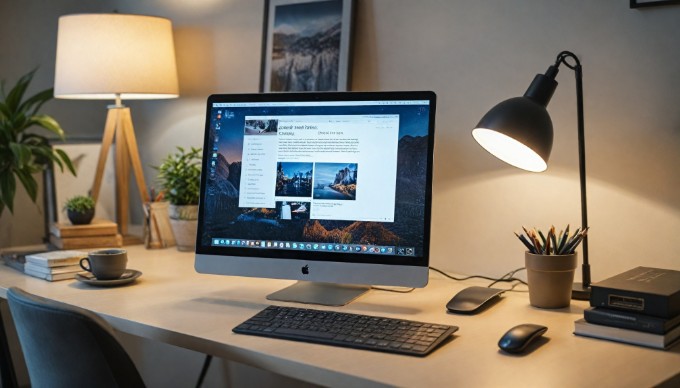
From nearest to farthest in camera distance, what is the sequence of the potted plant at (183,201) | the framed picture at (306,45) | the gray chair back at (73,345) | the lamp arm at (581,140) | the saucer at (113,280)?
1. the gray chair back at (73,345)
2. the lamp arm at (581,140)
3. the saucer at (113,280)
4. the framed picture at (306,45)
5. the potted plant at (183,201)

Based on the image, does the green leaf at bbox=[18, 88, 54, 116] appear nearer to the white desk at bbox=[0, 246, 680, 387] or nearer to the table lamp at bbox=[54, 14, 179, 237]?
the table lamp at bbox=[54, 14, 179, 237]

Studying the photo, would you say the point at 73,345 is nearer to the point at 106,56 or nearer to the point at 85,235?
the point at 85,235

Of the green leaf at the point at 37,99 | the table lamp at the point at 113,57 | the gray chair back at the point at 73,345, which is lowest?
the gray chair back at the point at 73,345

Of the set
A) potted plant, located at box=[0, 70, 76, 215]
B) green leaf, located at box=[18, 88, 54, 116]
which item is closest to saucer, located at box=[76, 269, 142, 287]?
potted plant, located at box=[0, 70, 76, 215]

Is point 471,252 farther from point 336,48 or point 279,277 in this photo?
point 336,48

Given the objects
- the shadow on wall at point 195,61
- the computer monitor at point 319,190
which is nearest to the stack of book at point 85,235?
the shadow on wall at point 195,61

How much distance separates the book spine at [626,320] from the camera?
1.36 m

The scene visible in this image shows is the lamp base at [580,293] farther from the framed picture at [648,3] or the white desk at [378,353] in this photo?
the framed picture at [648,3]

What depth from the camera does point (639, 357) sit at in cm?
132

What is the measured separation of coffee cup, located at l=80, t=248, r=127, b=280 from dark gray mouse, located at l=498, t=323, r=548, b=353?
985 mm

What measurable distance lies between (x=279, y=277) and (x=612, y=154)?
79cm

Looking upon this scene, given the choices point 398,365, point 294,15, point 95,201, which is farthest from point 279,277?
point 95,201

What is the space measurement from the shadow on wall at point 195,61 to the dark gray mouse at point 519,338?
1577 mm

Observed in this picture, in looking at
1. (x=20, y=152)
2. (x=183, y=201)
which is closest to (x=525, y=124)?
(x=183, y=201)
